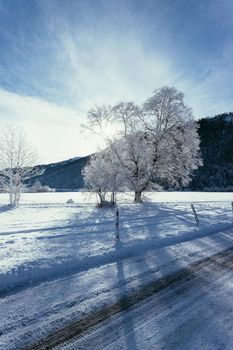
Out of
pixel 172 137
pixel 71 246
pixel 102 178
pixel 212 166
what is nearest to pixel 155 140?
pixel 172 137

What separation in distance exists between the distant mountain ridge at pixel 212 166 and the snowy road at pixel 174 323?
77.9m

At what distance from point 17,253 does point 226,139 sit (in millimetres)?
122468

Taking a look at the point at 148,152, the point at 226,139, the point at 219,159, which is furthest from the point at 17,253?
the point at 226,139

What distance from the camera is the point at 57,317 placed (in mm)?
4402

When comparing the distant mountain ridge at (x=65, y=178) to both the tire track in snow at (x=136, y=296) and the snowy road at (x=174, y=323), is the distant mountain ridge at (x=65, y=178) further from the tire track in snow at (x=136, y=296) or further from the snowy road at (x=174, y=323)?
the snowy road at (x=174, y=323)

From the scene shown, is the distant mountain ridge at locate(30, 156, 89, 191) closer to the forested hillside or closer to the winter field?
the forested hillside

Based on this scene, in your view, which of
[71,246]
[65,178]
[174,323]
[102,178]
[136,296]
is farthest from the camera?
[65,178]

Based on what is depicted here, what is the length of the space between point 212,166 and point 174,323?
109 metres

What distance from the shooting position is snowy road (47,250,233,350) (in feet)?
12.1

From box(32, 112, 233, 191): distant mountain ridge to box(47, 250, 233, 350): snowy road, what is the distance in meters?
77.9

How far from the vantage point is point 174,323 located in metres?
4.25

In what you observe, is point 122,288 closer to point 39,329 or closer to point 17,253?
point 39,329

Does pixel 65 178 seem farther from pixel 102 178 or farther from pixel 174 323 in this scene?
pixel 174 323

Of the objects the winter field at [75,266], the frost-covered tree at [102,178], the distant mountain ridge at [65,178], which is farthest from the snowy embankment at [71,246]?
the distant mountain ridge at [65,178]
